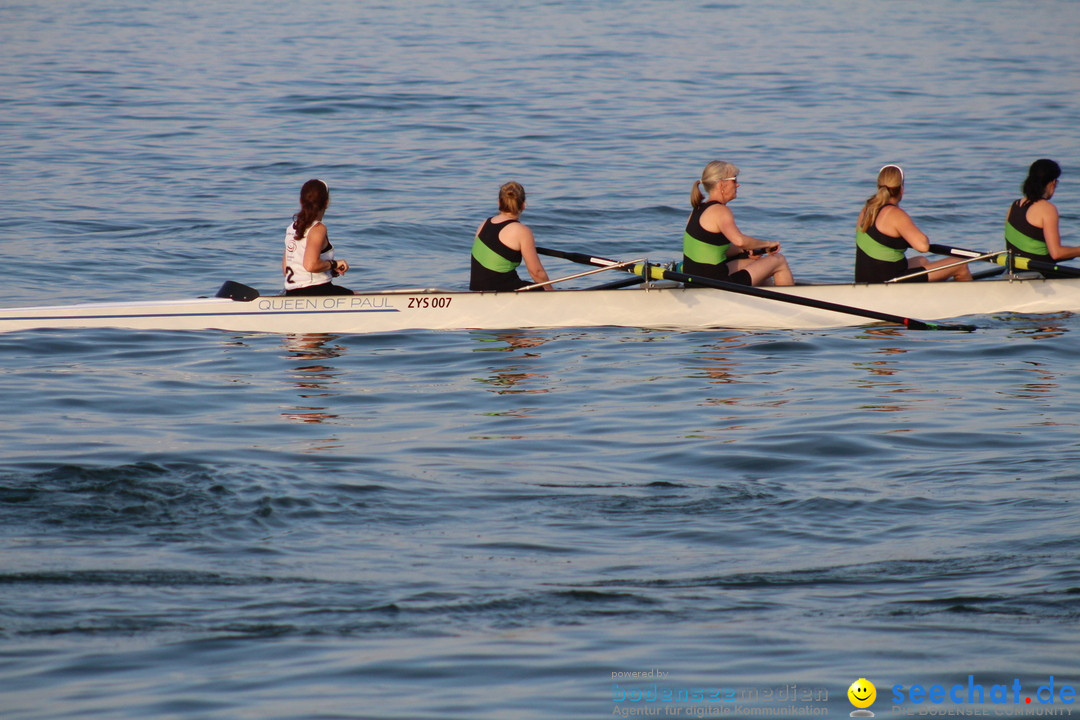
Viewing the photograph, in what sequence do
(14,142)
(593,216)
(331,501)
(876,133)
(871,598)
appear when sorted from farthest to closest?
(876,133) → (14,142) → (593,216) → (331,501) → (871,598)

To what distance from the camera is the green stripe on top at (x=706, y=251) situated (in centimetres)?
949

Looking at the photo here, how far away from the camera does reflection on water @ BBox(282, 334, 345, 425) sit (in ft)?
23.6

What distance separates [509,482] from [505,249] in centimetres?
362

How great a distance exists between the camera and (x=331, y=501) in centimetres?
557

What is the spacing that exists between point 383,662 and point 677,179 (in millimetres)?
13575

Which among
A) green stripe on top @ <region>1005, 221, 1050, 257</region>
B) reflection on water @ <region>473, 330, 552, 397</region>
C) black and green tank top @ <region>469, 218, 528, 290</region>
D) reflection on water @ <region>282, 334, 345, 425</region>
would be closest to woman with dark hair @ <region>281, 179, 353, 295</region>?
reflection on water @ <region>282, 334, 345, 425</region>

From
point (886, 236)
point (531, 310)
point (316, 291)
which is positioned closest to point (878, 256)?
point (886, 236)

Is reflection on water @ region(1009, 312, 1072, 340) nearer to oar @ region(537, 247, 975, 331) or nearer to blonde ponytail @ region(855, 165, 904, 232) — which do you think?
oar @ region(537, 247, 975, 331)

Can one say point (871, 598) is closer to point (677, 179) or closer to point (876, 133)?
point (677, 179)

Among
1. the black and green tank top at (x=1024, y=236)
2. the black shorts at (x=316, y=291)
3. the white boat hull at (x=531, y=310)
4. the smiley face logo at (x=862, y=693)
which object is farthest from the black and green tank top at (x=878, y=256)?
the smiley face logo at (x=862, y=693)

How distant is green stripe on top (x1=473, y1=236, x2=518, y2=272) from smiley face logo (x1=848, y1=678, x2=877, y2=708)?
587 cm

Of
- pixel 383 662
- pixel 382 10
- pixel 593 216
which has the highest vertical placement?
pixel 382 10

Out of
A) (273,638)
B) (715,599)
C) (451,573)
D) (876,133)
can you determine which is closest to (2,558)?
(273,638)

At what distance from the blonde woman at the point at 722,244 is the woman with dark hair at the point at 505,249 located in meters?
1.13
